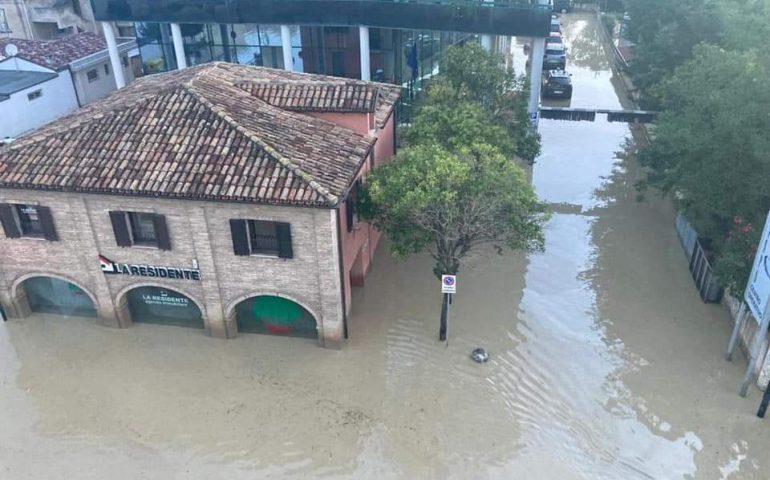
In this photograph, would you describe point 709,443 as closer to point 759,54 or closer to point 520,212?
point 520,212

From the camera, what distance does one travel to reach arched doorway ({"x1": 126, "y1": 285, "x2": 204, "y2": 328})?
2231 cm

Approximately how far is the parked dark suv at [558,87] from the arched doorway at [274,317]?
110 feet

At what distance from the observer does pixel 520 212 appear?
64.2ft

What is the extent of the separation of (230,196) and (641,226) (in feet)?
66.5

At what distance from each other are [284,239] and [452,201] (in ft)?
17.7

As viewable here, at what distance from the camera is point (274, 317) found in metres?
22.0

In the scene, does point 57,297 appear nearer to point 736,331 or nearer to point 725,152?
point 736,331

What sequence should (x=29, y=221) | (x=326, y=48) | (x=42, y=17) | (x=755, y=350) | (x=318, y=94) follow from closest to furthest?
(x=755, y=350), (x=29, y=221), (x=318, y=94), (x=326, y=48), (x=42, y=17)

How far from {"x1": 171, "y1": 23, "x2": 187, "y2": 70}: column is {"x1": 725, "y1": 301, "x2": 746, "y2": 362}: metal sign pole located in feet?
109

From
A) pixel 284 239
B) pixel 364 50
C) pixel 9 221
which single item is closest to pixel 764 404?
pixel 284 239

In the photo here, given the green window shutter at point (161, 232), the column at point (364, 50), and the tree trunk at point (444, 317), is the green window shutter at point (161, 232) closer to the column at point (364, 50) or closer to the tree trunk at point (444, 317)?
the tree trunk at point (444, 317)

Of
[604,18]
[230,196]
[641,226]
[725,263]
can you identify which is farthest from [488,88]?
[604,18]

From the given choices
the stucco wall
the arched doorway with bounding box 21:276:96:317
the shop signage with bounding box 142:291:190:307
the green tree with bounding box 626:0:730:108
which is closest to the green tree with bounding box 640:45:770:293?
the green tree with bounding box 626:0:730:108

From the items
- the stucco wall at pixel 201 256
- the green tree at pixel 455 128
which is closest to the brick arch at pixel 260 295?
the stucco wall at pixel 201 256
